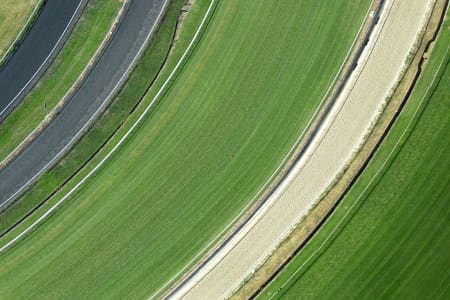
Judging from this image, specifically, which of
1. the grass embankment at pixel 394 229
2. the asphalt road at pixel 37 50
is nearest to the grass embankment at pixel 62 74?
the asphalt road at pixel 37 50

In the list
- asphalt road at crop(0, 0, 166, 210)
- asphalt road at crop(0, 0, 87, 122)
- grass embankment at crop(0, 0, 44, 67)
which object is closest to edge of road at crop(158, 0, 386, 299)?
asphalt road at crop(0, 0, 166, 210)

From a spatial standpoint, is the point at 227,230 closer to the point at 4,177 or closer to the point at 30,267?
the point at 30,267

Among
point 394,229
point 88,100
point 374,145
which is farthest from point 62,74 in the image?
point 394,229

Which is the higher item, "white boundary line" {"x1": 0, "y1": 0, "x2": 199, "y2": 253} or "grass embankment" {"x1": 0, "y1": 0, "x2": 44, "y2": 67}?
"grass embankment" {"x1": 0, "y1": 0, "x2": 44, "y2": 67}

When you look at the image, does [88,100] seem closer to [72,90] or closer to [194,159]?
[72,90]

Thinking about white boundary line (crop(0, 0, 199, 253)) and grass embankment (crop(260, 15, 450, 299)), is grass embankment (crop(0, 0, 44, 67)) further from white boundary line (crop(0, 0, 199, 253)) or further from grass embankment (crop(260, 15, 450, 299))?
grass embankment (crop(260, 15, 450, 299))

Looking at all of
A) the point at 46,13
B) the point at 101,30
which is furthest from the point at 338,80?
the point at 46,13

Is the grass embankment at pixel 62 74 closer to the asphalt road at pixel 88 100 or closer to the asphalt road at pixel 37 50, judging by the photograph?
the asphalt road at pixel 37 50
